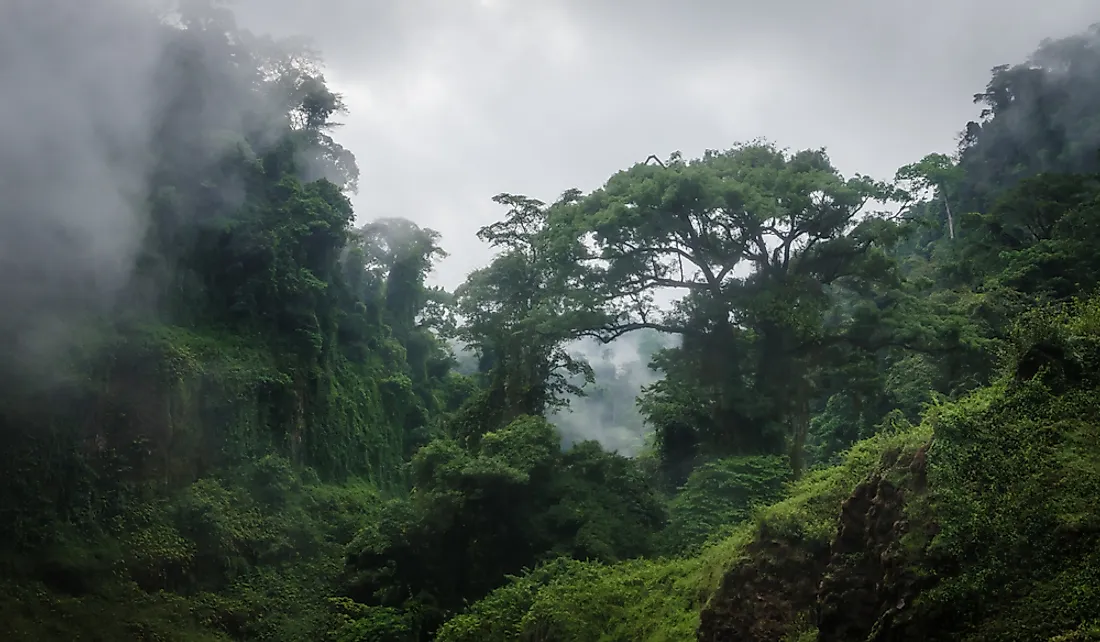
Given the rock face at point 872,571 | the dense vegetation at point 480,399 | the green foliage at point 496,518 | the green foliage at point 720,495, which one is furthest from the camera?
the green foliage at point 496,518

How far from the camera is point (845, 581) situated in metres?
5.97

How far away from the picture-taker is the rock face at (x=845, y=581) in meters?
5.34

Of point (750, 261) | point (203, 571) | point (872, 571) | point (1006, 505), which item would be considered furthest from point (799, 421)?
point (203, 571)

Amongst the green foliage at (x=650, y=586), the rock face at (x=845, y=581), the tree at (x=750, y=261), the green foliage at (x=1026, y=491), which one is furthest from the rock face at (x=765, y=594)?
the tree at (x=750, y=261)

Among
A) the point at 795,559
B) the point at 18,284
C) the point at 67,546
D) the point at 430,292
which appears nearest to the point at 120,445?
the point at 67,546

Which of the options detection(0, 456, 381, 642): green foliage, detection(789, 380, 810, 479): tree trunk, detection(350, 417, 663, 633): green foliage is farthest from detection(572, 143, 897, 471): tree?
detection(0, 456, 381, 642): green foliage

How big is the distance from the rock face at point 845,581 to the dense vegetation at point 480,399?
0.14 feet

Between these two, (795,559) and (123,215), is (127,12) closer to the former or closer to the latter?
(123,215)

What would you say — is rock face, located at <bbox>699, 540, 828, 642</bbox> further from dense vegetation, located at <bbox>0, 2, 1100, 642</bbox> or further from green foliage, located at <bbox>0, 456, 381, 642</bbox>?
green foliage, located at <bbox>0, 456, 381, 642</bbox>

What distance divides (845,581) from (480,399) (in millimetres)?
14830

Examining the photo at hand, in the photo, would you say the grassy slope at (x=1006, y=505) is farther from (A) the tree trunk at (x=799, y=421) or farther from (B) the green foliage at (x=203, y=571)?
(B) the green foliage at (x=203, y=571)

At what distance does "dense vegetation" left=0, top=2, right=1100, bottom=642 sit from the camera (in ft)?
39.7

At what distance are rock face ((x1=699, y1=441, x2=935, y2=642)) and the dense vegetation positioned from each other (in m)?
0.04

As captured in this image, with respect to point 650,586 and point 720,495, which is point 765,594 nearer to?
point 650,586
